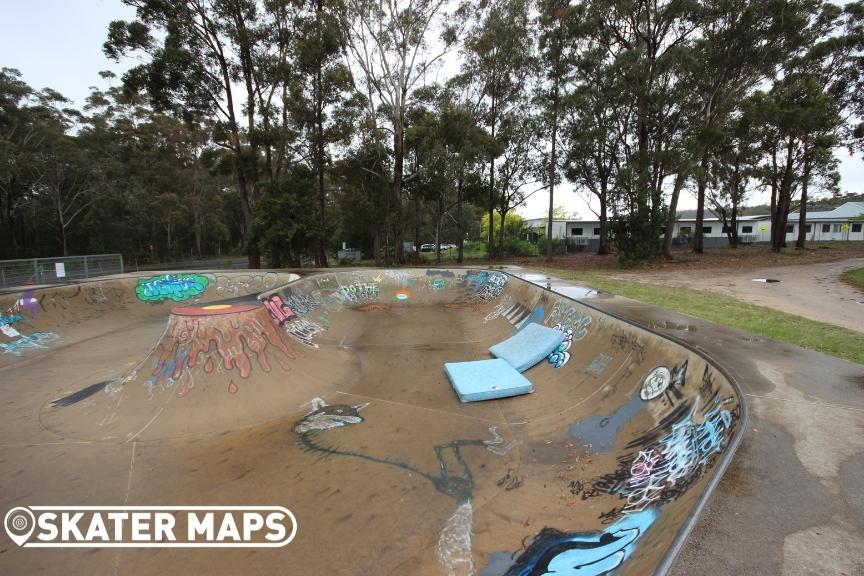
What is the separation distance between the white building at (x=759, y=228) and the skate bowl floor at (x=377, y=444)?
4275 centimetres

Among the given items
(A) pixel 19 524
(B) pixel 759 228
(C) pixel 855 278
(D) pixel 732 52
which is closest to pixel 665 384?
(A) pixel 19 524

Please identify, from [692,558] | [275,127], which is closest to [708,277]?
[692,558]

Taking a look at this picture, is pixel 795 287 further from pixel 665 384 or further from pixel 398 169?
pixel 398 169

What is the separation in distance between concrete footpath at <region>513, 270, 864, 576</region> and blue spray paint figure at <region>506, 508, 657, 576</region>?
0.60 meters

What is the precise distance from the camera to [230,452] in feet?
16.1

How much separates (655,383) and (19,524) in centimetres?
713

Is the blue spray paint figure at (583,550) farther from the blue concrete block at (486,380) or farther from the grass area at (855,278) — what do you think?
the grass area at (855,278)

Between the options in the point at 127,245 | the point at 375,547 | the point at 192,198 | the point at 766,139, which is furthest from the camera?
the point at 192,198

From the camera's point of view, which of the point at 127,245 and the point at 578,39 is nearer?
the point at 578,39

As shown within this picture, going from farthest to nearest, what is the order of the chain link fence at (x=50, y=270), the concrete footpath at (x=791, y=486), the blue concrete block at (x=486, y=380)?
1. the chain link fence at (x=50, y=270)
2. the blue concrete block at (x=486, y=380)
3. the concrete footpath at (x=791, y=486)

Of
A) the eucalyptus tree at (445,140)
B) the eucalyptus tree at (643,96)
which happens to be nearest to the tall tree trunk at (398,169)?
the eucalyptus tree at (445,140)

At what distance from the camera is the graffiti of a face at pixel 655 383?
472cm

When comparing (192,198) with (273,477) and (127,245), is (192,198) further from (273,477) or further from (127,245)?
(273,477)

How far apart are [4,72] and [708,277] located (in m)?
46.8
